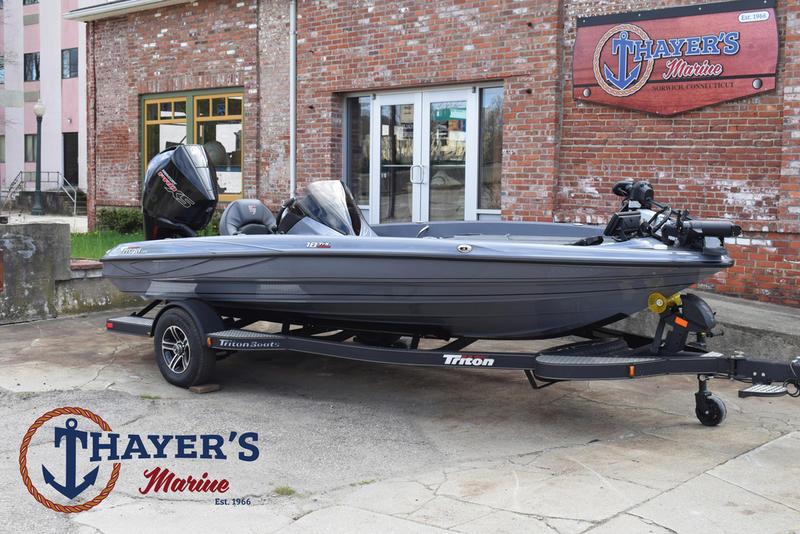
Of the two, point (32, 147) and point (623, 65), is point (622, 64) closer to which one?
point (623, 65)

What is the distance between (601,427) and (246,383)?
2.52 meters

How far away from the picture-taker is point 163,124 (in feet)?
45.5

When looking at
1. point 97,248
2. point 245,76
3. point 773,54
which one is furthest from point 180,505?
point 245,76

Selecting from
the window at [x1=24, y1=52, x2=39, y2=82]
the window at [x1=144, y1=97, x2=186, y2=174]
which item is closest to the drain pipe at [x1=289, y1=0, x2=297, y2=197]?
the window at [x1=144, y1=97, x2=186, y2=174]

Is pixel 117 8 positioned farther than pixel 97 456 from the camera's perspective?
Yes

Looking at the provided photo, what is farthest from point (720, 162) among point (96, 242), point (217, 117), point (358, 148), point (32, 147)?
point (32, 147)

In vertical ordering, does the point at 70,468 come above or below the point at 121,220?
below

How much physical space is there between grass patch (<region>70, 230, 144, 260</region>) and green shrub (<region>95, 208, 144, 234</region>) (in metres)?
0.13

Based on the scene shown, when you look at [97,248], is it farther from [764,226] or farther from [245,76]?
[764,226]

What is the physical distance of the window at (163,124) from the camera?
13.6 meters

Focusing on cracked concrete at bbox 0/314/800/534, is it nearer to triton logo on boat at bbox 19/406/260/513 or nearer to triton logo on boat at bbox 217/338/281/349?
triton logo on boat at bbox 19/406/260/513

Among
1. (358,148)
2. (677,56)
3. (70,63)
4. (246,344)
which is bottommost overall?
(246,344)

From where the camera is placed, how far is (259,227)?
660 centimetres

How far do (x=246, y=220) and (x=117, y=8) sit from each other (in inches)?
348
